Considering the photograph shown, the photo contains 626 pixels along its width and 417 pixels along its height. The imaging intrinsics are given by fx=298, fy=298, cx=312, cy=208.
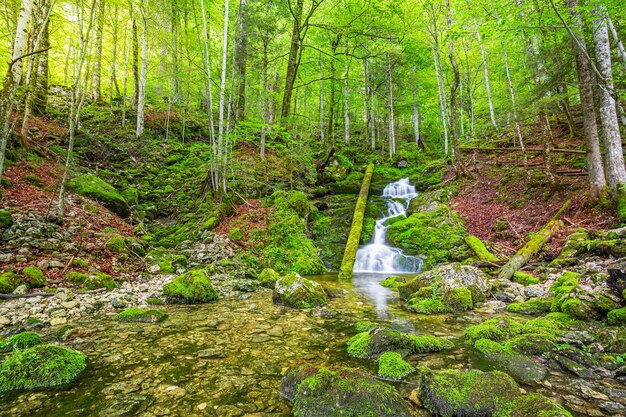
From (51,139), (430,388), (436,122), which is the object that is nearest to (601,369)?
(430,388)

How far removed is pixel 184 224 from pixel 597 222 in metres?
12.0

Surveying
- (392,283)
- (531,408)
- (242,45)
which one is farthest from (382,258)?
(242,45)

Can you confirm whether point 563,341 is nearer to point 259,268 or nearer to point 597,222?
→ point 597,222

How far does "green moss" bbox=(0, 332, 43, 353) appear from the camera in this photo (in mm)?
3316

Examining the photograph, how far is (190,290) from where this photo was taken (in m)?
5.89

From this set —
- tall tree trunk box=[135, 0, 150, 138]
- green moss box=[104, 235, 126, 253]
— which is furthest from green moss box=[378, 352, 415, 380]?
tall tree trunk box=[135, 0, 150, 138]

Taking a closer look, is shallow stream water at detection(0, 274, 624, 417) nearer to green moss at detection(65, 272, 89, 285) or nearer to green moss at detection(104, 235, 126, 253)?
green moss at detection(65, 272, 89, 285)

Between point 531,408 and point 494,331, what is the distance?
6.01 feet

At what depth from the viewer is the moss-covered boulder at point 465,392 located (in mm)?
2416

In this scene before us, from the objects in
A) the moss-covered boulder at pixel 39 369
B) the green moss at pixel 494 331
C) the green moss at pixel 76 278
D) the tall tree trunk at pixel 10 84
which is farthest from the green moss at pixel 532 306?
the tall tree trunk at pixel 10 84

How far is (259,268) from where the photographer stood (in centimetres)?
880

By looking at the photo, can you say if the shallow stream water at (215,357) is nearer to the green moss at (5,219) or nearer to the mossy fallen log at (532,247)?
the mossy fallen log at (532,247)

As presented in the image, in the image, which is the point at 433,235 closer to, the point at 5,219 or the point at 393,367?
the point at 393,367

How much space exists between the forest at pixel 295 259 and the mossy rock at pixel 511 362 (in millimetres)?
29
